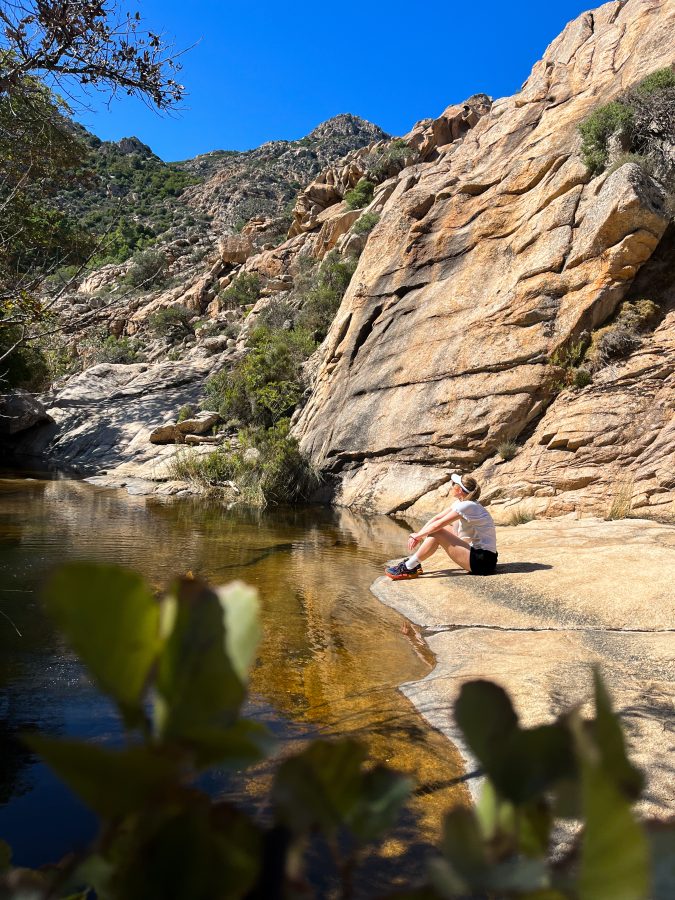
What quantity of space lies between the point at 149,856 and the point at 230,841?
0.14ft

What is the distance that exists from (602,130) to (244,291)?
18.9 metres

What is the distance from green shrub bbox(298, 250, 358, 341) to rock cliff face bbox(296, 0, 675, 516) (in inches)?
93.6

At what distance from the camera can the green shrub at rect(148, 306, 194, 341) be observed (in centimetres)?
2920

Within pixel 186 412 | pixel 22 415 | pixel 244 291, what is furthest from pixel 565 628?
pixel 244 291

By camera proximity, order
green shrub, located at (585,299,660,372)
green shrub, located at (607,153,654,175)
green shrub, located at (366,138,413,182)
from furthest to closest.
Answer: green shrub, located at (366,138,413,182) < green shrub, located at (607,153,654,175) < green shrub, located at (585,299,660,372)

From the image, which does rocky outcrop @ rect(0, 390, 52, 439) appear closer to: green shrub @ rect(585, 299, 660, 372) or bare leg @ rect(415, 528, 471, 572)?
green shrub @ rect(585, 299, 660, 372)

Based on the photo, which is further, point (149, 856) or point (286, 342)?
point (286, 342)

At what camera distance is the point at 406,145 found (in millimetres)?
25828

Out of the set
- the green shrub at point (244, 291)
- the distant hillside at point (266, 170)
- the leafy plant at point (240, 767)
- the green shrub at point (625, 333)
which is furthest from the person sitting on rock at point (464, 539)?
the distant hillside at point (266, 170)

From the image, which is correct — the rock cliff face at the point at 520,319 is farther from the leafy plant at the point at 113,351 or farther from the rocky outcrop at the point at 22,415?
the leafy plant at the point at 113,351

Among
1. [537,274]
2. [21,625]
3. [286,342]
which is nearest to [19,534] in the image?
[21,625]

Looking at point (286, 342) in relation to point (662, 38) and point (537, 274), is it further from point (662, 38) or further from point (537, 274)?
point (662, 38)

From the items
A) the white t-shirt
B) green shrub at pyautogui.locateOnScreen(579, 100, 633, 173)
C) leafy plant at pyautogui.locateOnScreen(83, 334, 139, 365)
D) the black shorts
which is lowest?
the black shorts

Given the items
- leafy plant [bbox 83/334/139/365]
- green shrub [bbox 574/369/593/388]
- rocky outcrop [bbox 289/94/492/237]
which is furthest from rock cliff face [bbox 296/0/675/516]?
leafy plant [bbox 83/334/139/365]
